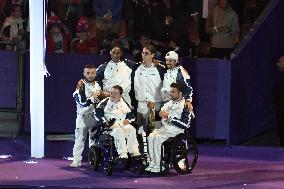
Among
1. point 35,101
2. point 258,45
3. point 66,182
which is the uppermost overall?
point 258,45

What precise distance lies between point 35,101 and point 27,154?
49.5 inches

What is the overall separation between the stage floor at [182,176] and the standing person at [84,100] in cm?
30

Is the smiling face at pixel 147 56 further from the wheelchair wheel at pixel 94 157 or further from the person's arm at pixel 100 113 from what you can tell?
the wheelchair wheel at pixel 94 157

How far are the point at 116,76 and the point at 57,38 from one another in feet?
8.64

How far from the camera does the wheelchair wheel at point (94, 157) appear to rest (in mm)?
12484

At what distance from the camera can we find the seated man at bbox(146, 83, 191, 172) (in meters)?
12.0

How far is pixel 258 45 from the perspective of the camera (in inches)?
553

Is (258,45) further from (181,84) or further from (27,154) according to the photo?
(27,154)

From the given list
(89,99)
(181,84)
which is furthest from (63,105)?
(181,84)

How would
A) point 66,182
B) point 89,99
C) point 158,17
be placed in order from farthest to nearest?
point 158,17 < point 89,99 < point 66,182

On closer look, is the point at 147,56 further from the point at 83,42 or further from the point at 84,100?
the point at 83,42

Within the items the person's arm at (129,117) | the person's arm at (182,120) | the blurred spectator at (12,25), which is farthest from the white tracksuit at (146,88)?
the blurred spectator at (12,25)

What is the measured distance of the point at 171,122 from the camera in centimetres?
1205

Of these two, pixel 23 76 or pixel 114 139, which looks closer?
pixel 114 139
